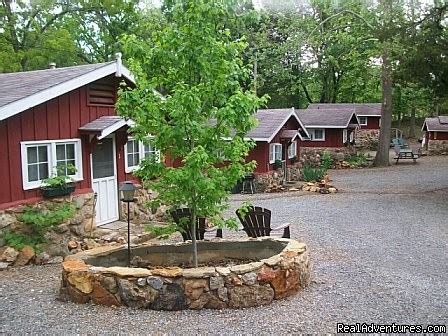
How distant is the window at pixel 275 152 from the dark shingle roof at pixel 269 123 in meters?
0.83

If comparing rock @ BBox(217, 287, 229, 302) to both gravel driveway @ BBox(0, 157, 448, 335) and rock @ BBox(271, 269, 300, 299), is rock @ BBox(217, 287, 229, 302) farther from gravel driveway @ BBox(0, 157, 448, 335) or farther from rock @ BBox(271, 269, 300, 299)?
rock @ BBox(271, 269, 300, 299)

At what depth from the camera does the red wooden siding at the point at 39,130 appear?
8055 mm

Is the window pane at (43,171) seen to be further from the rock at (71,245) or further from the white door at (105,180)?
the rock at (71,245)

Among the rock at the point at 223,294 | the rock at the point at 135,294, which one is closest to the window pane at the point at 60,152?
the rock at the point at 135,294

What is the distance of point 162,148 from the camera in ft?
21.1

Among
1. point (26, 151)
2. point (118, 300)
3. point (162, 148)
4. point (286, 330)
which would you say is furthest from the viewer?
point (26, 151)

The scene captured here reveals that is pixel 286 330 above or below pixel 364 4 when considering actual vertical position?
below

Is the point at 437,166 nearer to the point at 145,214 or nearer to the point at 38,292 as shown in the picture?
the point at 145,214

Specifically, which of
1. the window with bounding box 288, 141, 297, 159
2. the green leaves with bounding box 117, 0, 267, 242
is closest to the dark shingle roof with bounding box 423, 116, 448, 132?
the window with bounding box 288, 141, 297, 159

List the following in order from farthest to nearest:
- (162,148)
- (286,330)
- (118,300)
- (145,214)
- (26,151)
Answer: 1. (145,214)
2. (26,151)
3. (162,148)
4. (118,300)
5. (286,330)

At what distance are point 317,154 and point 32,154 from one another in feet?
71.2

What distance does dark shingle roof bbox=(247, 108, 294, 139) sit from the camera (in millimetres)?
18812

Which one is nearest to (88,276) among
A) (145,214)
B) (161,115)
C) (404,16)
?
(161,115)

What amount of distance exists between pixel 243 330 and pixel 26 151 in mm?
5573
